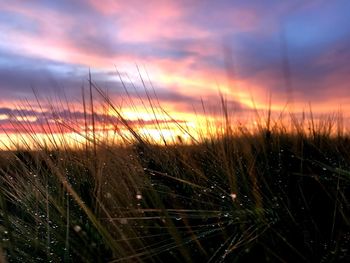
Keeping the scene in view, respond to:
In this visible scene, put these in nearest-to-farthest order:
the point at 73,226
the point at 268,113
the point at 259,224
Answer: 1. the point at 259,224
2. the point at 73,226
3. the point at 268,113

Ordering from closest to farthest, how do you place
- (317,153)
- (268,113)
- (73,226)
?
(73,226)
(317,153)
(268,113)

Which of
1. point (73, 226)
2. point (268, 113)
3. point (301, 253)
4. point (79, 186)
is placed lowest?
point (301, 253)

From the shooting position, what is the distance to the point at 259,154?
244 cm

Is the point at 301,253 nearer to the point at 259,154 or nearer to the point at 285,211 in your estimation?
the point at 285,211

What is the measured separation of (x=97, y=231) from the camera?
1.79m

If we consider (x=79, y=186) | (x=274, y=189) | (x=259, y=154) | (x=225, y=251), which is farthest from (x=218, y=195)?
(x=79, y=186)

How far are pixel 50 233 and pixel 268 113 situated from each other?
1.42 m

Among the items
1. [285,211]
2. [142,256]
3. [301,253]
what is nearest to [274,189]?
[285,211]

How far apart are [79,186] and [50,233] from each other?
411mm

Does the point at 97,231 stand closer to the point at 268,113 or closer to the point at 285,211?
the point at 285,211

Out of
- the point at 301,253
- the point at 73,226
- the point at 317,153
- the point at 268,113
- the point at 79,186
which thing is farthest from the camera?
the point at 268,113

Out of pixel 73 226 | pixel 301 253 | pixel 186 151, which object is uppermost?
pixel 186 151

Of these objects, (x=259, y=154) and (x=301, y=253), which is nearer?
(x=301, y=253)

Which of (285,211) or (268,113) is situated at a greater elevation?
(268,113)
